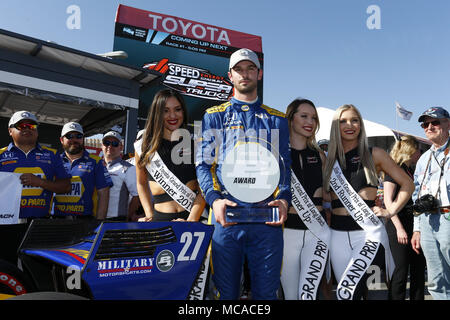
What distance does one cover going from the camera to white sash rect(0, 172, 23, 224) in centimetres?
252

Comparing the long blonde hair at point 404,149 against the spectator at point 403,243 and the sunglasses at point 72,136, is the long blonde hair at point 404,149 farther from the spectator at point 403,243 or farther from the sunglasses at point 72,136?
the sunglasses at point 72,136

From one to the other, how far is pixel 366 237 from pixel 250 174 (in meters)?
0.96

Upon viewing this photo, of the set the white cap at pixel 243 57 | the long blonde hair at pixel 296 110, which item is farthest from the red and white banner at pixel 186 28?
the white cap at pixel 243 57

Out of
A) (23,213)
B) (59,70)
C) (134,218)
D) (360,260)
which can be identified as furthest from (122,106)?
(360,260)

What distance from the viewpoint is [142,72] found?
6996mm

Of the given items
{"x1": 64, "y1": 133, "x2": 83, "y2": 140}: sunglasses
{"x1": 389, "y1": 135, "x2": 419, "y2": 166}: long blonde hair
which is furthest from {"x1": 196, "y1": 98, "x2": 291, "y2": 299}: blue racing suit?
{"x1": 64, "y1": 133, "x2": 83, "y2": 140}: sunglasses

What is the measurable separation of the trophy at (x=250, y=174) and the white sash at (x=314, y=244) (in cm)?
41

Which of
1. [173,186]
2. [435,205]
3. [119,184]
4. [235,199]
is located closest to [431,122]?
[435,205]

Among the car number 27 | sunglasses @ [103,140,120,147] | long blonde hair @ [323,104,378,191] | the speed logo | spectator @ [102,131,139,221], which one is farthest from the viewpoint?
the speed logo

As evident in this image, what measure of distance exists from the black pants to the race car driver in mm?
1668

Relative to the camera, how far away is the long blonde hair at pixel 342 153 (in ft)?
7.60

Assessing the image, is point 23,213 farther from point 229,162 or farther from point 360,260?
point 360,260

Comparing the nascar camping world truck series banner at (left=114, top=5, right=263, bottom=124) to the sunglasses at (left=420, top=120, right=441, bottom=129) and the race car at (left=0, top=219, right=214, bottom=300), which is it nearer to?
the sunglasses at (left=420, top=120, right=441, bottom=129)

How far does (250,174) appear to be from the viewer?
74.8 inches
